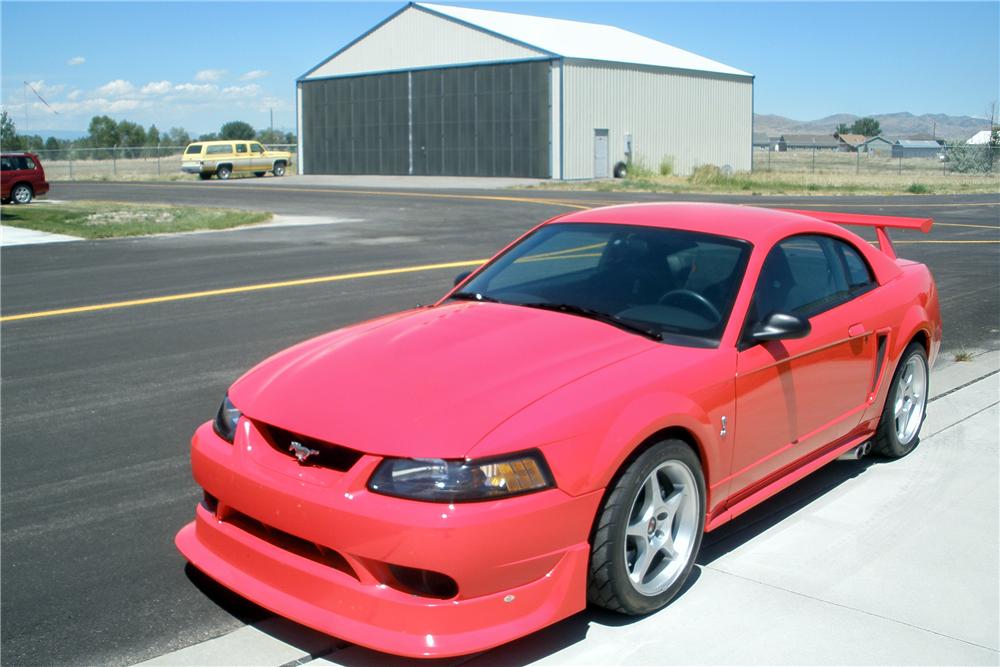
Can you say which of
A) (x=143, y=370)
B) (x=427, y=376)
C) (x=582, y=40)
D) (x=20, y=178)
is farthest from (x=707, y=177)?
(x=427, y=376)

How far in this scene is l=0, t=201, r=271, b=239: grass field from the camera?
68.0 feet

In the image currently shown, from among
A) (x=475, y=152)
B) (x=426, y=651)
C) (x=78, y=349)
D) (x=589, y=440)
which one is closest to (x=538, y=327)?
(x=589, y=440)

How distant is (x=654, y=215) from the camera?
5004 mm

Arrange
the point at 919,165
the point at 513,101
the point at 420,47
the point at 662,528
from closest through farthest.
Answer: the point at 662,528, the point at 513,101, the point at 420,47, the point at 919,165

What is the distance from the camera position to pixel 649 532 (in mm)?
3777

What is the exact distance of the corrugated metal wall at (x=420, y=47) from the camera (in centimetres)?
4900

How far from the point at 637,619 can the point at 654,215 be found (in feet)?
6.85

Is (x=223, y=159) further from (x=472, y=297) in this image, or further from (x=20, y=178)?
(x=472, y=297)

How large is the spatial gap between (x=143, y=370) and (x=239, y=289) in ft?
14.3

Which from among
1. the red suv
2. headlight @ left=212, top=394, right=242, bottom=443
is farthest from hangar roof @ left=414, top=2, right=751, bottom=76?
headlight @ left=212, top=394, right=242, bottom=443

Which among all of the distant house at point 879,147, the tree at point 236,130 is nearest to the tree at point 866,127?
the distant house at point 879,147

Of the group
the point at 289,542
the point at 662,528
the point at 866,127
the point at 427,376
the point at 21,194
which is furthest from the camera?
the point at 866,127

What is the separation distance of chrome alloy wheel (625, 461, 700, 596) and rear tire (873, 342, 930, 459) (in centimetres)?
208

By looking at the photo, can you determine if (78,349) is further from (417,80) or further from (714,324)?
(417,80)
